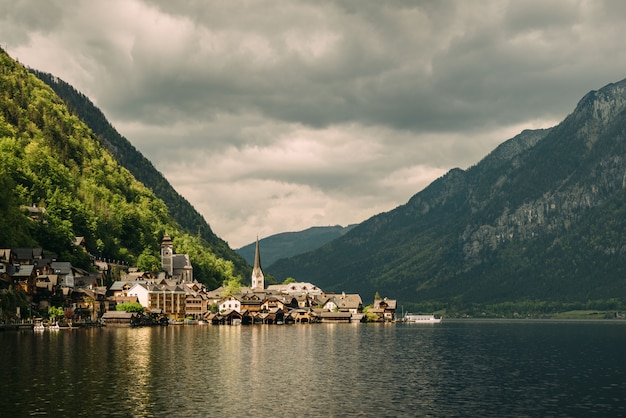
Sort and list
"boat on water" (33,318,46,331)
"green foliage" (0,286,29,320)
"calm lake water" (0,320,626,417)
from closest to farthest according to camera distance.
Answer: "calm lake water" (0,320,626,417) → "green foliage" (0,286,29,320) → "boat on water" (33,318,46,331)

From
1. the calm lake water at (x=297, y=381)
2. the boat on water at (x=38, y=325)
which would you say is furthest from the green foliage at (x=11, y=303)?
the calm lake water at (x=297, y=381)

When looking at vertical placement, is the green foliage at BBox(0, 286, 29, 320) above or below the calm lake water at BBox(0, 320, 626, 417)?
above

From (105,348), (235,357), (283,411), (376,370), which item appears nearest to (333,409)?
(283,411)

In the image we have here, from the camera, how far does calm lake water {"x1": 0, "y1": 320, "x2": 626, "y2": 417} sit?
61844 millimetres

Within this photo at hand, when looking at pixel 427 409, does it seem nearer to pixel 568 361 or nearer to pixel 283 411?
pixel 283 411

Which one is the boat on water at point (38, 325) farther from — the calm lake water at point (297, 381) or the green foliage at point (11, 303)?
the calm lake water at point (297, 381)

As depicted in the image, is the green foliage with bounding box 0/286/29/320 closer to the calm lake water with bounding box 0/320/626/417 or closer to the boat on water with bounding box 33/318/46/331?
the boat on water with bounding box 33/318/46/331

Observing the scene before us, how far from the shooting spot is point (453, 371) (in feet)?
304

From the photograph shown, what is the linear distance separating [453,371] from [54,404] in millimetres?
51225

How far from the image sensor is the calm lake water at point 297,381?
2435 inches

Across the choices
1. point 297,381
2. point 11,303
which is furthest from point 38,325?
point 297,381

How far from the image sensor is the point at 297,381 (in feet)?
265

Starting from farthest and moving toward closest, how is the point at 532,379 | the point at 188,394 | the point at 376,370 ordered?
the point at 376,370
the point at 532,379
the point at 188,394

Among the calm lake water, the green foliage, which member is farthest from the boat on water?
the calm lake water
